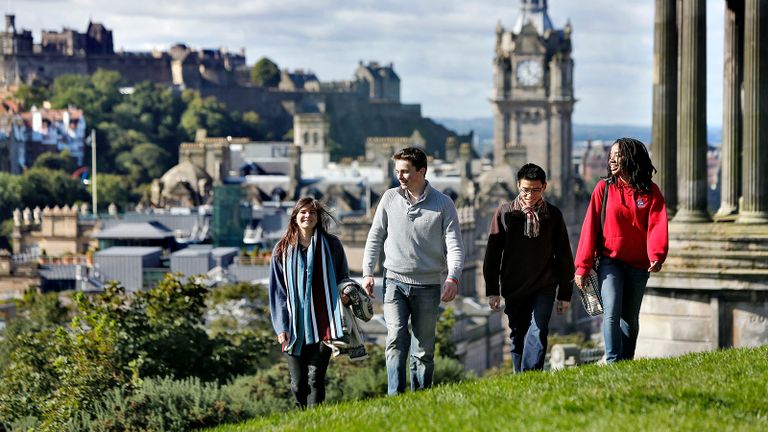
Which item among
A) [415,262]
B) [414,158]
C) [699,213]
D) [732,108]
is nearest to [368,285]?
[415,262]

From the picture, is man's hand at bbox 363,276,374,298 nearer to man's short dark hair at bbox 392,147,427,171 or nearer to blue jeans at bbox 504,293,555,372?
man's short dark hair at bbox 392,147,427,171

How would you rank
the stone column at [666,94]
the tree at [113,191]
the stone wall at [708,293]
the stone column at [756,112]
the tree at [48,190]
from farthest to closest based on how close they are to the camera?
the tree at [113,191] → the tree at [48,190] → the stone column at [666,94] → the stone column at [756,112] → the stone wall at [708,293]

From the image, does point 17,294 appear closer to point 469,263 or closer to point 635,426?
point 469,263

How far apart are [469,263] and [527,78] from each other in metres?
46.7

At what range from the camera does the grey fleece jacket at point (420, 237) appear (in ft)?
57.1

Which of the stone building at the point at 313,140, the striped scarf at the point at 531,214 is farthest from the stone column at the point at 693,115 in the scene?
Answer: the stone building at the point at 313,140

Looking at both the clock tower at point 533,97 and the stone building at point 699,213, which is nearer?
the stone building at point 699,213

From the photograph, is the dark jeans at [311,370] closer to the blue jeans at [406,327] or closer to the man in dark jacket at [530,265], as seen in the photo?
the blue jeans at [406,327]

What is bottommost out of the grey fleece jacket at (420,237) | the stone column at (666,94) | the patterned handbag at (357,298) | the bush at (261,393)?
the bush at (261,393)

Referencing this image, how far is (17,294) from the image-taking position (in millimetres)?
100938

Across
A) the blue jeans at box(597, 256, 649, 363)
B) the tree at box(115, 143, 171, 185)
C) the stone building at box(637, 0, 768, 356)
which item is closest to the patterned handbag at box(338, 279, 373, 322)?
the blue jeans at box(597, 256, 649, 363)

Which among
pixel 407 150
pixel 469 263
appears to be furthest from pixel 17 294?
pixel 407 150

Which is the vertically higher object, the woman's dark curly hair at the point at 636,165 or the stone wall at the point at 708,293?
the woman's dark curly hair at the point at 636,165

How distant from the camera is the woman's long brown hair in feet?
56.1
